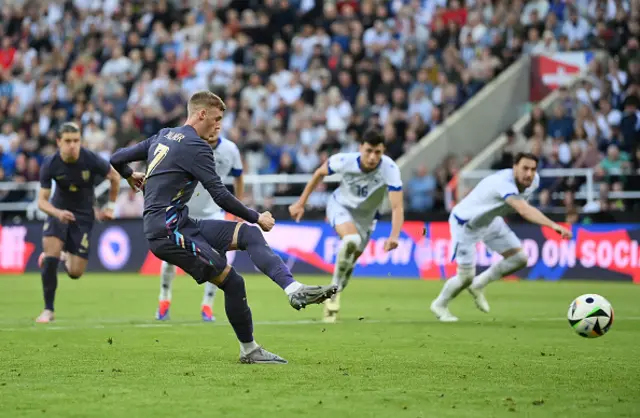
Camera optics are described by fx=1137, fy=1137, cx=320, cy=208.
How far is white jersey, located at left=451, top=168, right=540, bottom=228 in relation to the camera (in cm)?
1453

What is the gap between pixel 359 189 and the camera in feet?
48.4

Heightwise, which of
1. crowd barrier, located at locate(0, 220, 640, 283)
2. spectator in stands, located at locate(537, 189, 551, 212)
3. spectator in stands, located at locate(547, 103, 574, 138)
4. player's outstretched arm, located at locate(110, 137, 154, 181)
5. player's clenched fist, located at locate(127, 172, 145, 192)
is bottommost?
crowd barrier, located at locate(0, 220, 640, 283)

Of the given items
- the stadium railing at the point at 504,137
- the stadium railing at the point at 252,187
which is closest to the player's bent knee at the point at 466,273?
the stadium railing at the point at 252,187

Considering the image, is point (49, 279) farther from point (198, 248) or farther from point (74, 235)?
point (198, 248)

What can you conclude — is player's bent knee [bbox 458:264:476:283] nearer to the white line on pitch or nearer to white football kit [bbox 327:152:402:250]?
the white line on pitch

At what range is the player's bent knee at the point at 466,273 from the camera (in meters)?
14.5

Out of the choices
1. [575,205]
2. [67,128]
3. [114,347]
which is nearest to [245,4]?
[575,205]

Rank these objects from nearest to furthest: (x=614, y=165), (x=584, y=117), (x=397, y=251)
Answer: (x=614, y=165)
(x=584, y=117)
(x=397, y=251)

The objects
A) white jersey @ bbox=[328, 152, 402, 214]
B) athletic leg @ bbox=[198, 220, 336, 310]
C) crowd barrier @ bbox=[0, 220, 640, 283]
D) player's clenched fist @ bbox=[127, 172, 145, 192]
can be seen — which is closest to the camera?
athletic leg @ bbox=[198, 220, 336, 310]

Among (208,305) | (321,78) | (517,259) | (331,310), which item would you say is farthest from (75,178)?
(321,78)

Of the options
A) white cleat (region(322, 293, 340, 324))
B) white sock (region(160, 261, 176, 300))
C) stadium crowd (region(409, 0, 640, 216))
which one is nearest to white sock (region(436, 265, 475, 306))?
white cleat (region(322, 293, 340, 324))

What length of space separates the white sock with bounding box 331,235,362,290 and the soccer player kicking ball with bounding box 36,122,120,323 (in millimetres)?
2958

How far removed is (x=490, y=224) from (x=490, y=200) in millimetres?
652

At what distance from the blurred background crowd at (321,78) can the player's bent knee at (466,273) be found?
9515 millimetres
